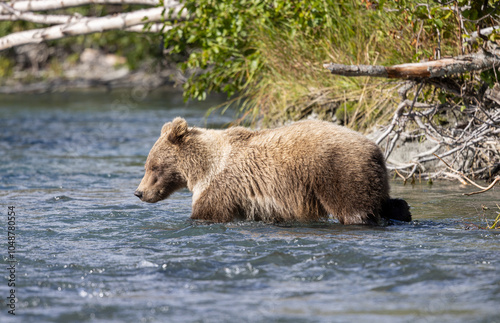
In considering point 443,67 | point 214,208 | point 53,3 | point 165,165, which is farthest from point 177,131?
point 53,3

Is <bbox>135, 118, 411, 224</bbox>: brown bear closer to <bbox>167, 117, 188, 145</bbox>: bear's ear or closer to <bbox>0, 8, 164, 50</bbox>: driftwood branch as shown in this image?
<bbox>167, 117, 188, 145</bbox>: bear's ear

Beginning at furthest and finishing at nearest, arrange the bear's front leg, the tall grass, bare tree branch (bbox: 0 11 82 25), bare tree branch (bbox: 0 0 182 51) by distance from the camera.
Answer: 1. bare tree branch (bbox: 0 11 82 25)
2. bare tree branch (bbox: 0 0 182 51)
3. the tall grass
4. the bear's front leg

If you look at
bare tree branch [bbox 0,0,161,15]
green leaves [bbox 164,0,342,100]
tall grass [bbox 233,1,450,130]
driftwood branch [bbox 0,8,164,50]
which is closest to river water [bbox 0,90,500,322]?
tall grass [bbox 233,1,450,130]

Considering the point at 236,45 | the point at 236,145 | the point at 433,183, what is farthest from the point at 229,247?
the point at 236,45

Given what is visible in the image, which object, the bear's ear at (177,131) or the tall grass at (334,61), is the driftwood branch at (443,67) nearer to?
the tall grass at (334,61)

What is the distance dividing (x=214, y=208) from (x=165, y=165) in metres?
0.76

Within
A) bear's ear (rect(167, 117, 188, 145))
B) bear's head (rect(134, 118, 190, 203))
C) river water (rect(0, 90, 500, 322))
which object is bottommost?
river water (rect(0, 90, 500, 322))

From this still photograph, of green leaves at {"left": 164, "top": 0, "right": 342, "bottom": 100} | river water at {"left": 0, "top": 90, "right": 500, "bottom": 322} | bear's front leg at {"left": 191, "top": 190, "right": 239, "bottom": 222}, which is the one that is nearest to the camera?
river water at {"left": 0, "top": 90, "right": 500, "bottom": 322}

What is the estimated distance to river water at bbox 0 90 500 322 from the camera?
3971 mm

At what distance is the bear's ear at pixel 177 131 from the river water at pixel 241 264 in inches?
32.4

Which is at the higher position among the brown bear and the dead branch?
the dead branch

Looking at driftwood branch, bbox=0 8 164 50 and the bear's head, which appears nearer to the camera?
the bear's head

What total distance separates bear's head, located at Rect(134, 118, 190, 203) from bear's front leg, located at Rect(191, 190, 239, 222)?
0.46 meters

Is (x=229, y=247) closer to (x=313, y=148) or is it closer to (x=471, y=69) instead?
(x=313, y=148)
